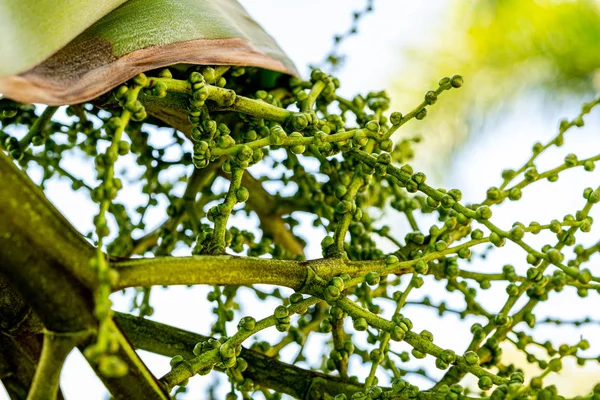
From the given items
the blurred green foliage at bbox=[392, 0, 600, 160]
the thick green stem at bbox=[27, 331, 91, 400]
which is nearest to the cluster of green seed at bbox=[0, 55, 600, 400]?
the thick green stem at bbox=[27, 331, 91, 400]

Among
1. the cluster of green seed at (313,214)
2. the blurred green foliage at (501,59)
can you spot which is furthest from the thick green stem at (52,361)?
the blurred green foliage at (501,59)

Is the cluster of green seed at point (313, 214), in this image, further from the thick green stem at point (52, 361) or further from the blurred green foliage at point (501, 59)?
the blurred green foliage at point (501, 59)

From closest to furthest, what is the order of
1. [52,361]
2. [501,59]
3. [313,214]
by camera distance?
[52,361] → [313,214] → [501,59]

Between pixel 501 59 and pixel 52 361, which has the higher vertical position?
pixel 501 59

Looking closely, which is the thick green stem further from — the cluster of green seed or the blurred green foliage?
the blurred green foliage

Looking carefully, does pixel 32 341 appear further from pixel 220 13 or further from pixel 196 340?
pixel 220 13

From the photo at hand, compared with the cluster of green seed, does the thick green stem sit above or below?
below

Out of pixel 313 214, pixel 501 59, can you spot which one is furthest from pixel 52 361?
pixel 501 59

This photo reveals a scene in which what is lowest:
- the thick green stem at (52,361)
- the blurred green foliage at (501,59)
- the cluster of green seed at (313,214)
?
the thick green stem at (52,361)

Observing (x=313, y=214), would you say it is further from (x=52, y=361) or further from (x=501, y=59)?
(x=501, y=59)

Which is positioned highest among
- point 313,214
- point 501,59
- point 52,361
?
point 501,59

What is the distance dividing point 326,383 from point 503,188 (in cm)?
18

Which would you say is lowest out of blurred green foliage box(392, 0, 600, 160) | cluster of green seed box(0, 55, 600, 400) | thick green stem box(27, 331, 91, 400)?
thick green stem box(27, 331, 91, 400)

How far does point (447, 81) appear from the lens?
0.46 metres
